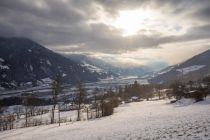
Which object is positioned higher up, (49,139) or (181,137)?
(181,137)

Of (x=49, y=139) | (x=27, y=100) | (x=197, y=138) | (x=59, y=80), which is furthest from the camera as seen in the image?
(x=27, y=100)

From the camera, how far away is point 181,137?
1109 inches

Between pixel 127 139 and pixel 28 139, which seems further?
pixel 28 139

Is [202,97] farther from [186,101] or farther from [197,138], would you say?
[197,138]

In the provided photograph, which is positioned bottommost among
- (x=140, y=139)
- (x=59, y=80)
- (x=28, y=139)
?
(x=28, y=139)

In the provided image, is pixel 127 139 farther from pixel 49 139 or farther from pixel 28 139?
pixel 28 139

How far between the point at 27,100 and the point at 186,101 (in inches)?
3156

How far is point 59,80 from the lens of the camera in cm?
11625

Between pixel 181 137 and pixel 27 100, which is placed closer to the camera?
pixel 181 137

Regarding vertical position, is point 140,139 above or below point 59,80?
below

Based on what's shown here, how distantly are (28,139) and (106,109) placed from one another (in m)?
67.5

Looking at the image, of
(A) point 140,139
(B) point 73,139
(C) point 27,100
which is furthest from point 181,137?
(C) point 27,100

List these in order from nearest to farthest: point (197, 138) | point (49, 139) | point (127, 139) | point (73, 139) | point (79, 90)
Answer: point (197, 138) → point (127, 139) → point (73, 139) → point (49, 139) → point (79, 90)

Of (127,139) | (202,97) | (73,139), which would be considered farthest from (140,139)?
(202,97)
